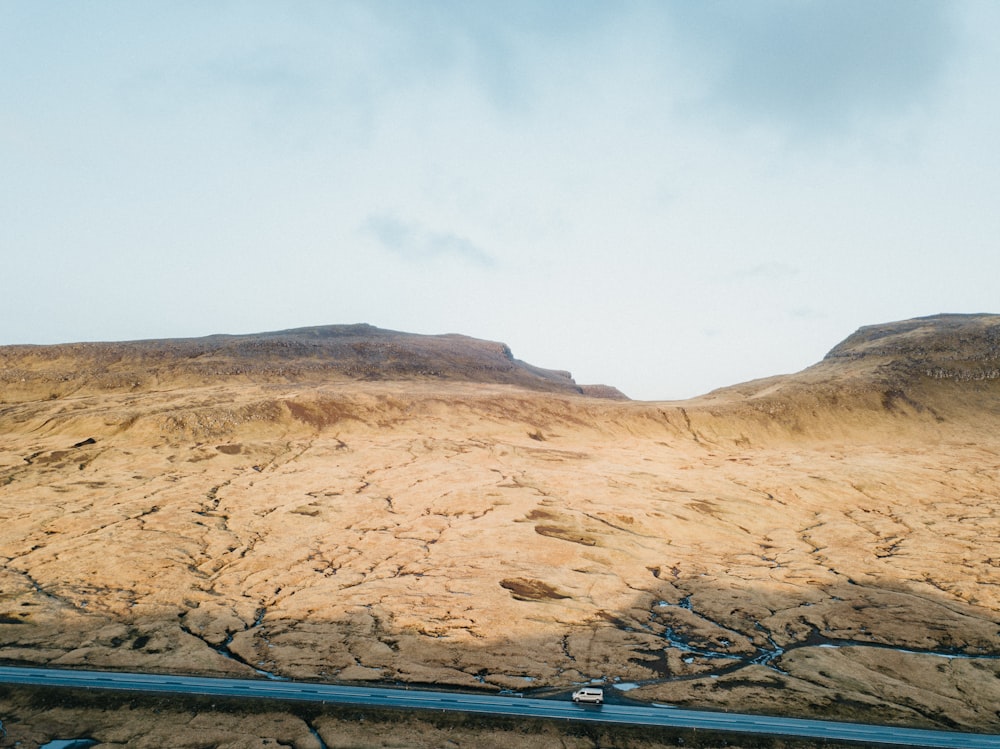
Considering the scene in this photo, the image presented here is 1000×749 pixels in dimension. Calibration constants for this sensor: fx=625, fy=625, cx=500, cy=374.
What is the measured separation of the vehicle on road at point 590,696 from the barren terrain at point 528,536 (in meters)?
1.24

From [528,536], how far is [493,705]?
497 inches

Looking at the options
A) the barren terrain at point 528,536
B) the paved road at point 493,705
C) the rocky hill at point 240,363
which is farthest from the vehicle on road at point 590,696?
the rocky hill at point 240,363

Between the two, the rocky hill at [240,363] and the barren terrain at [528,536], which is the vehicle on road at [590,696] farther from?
the rocky hill at [240,363]

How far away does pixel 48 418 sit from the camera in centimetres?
4553

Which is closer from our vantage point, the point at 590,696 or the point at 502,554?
the point at 590,696

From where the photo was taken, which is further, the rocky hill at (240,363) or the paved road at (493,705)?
the rocky hill at (240,363)

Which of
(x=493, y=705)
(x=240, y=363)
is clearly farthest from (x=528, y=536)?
(x=240, y=363)

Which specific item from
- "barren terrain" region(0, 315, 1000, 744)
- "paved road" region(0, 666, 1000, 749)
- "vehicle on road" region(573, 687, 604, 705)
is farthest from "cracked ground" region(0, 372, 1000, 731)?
"vehicle on road" region(573, 687, 604, 705)

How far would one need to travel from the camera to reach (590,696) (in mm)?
16469

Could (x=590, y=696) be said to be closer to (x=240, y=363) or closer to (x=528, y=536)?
(x=528, y=536)

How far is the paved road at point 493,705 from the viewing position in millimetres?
15422

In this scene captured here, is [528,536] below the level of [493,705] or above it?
above

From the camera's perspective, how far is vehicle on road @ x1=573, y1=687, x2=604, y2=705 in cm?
1639

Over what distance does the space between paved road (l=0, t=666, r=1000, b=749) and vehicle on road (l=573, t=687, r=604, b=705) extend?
154 mm
